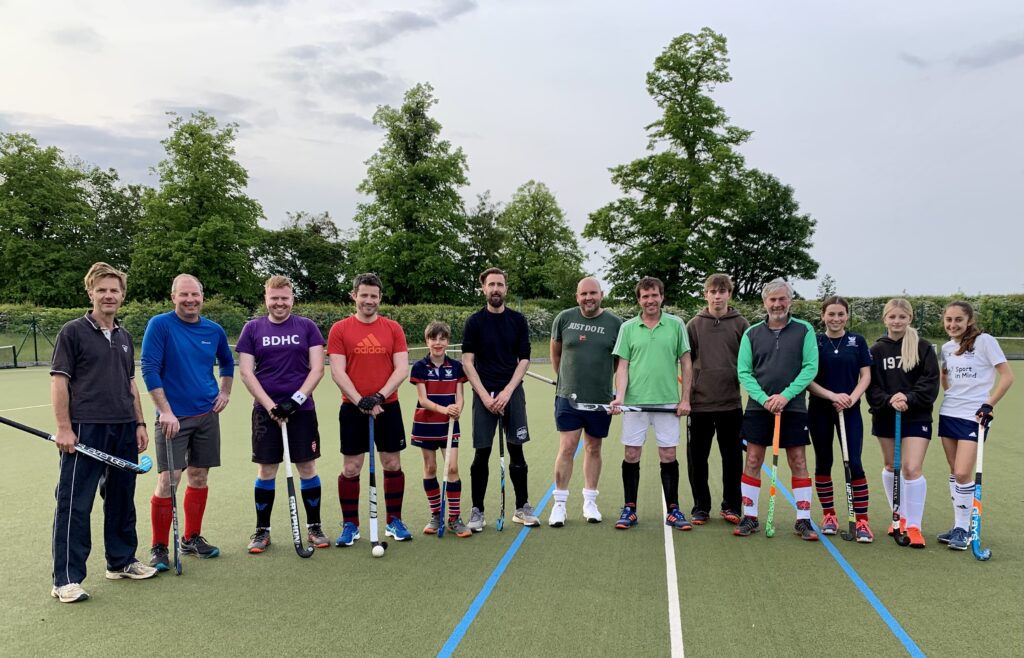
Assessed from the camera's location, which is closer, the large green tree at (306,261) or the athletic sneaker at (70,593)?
the athletic sneaker at (70,593)

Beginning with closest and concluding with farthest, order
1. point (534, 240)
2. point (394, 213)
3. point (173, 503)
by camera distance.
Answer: point (173, 503), point (394, 213), point (534, 240)

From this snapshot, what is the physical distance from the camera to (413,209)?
128 feet

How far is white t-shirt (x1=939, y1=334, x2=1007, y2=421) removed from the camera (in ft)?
16.5

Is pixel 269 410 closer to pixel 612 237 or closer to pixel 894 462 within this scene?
pixel 894 462

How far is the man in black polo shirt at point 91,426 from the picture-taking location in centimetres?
417

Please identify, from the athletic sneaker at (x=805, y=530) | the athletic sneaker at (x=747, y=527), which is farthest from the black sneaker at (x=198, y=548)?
the athletic sneaker at (x=805, y=530)

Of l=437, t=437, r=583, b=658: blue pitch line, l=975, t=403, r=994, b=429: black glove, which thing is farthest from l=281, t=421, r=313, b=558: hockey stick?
l=975, t=403, r=994, b=429: black glove

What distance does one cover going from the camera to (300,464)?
5.12m

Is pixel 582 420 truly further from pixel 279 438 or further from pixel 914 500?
pixel 914 500

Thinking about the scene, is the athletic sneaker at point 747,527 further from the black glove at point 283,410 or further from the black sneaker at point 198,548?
the black sneaker at point 198,548

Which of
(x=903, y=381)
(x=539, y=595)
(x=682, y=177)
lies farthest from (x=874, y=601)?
(x=682, y=177)

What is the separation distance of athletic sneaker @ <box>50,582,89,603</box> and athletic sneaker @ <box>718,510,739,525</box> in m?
4.36

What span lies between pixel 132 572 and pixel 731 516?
4198mm

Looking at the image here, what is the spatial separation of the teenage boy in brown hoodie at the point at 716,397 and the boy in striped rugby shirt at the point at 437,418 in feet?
6.01
